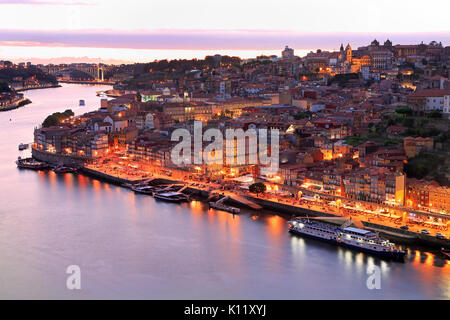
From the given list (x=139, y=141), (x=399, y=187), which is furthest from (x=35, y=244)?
(x=139, y=141)

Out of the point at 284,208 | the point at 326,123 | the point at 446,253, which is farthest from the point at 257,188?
the point at 326,123

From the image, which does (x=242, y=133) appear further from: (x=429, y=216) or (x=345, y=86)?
(x=345, y=86)

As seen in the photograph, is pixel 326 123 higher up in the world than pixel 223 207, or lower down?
higher up

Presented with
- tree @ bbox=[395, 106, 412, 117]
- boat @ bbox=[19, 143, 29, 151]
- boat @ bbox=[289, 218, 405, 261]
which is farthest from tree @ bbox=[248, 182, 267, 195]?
boat @ bbox=[19, 143, 29, 151]

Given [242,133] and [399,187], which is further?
[242,133]

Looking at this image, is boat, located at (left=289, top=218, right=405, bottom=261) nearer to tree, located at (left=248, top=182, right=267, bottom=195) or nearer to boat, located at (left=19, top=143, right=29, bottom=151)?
tree, located at (left=248, top=182, right=267, bottom=195)

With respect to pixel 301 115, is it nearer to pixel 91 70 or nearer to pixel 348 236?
pixel 348 236
